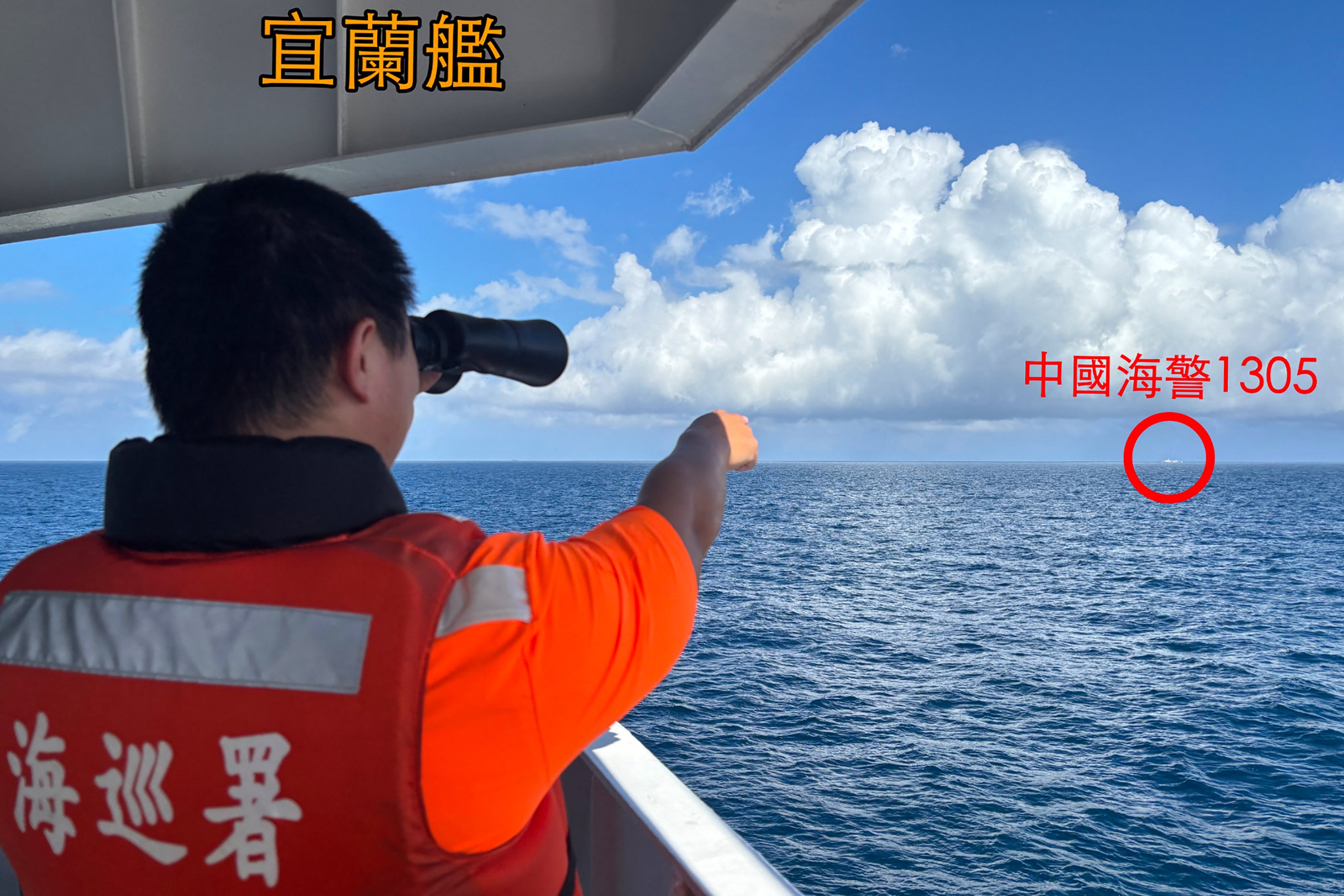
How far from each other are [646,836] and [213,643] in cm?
153

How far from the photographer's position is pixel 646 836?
1978mm

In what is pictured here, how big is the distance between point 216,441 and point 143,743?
10.1 inches

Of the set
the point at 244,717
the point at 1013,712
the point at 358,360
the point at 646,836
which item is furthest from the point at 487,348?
the point at 1013,712

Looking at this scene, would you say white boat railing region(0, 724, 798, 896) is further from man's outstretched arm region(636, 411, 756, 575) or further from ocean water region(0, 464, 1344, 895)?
ocean water region(0, 464, 1344, 895)

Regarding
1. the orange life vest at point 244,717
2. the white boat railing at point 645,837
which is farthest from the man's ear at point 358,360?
the white boat railing at point 645,837

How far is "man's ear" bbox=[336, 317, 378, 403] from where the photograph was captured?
808 mm

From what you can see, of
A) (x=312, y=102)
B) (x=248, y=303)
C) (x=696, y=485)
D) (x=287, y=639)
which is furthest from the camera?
(x=312, y=102)

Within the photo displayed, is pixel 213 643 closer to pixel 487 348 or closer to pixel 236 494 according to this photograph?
pixel 236 494

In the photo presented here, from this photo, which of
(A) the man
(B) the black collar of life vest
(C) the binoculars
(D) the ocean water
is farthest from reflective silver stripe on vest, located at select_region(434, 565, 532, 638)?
(D) the ocean water

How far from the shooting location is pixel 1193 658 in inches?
1161

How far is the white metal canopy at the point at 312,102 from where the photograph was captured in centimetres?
275

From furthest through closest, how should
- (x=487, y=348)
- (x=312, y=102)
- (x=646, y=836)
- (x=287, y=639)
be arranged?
1. (x=312, y=102)
2. (x=646, y=836)
3. (x=487, y=348)
4. (x=287, y=639)

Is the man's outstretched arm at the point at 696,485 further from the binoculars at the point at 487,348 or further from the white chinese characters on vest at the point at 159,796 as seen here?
the white chinese characters on vest at the point at 159,796

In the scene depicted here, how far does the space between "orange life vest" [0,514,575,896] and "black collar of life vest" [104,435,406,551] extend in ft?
0.05
